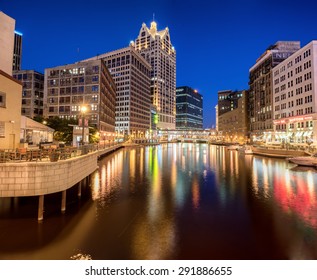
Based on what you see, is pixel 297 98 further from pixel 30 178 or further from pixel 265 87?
pixel 30 178

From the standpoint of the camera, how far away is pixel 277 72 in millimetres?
92250

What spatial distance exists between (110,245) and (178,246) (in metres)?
4.13

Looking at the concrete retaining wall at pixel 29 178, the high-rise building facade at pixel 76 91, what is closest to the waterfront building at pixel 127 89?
the high-rise building facade at pixel 76 91

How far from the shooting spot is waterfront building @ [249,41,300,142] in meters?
100

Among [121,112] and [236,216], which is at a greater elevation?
[121,112]

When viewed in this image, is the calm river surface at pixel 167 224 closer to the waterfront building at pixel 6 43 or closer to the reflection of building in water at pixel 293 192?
the reflection of building in water at pixel 293 192

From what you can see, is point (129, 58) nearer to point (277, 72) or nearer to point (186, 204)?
point (277, 72)

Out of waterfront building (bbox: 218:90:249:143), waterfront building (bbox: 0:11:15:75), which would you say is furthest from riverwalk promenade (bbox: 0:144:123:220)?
waterfront building (bbox: 218:90:249:143)

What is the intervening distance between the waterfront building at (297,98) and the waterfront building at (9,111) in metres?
69.3

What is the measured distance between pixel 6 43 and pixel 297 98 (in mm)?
83633

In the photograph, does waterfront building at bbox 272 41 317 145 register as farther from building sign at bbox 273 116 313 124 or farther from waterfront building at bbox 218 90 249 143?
waterfront building at bbox 218 90 249 143

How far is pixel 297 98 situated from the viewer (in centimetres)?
7650

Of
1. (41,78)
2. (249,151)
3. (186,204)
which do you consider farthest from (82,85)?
(186,204)

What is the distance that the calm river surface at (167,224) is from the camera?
1263 cm
